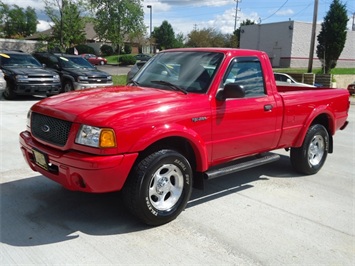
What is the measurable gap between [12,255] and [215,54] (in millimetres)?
3119

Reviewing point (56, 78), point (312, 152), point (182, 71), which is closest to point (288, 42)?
point (56, 78)

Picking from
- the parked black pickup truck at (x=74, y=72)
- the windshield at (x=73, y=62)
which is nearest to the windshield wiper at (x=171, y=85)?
the parked black pickup truck at (x=74, y=72)

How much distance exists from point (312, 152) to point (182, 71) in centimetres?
271

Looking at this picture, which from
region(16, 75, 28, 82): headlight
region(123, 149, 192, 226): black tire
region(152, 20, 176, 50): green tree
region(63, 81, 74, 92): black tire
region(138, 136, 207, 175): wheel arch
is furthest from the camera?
region(152, 20, 176, 50): green tree

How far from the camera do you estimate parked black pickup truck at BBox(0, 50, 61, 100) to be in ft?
42.5

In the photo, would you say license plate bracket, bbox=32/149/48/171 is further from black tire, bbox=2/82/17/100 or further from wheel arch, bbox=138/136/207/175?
black tire, bbox=2/82/17/100

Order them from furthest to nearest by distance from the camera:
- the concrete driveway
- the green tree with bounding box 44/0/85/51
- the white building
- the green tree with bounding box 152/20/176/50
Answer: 1. the green tree with bounding box 152/20/176/50
2. the white building
3. the green tree with bounding box 44/0/85/51
4. the concrete driveway

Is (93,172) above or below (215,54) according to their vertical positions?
below

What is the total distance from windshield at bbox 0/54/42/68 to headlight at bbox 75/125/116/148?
38.9 ft

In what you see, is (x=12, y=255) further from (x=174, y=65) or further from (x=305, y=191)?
(x=305, y=191)

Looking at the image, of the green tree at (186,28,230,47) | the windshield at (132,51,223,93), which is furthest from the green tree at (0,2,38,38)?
the windshield at (132,51,223,93)

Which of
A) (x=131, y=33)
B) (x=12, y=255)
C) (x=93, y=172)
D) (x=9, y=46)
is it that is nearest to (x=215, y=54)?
(x=93, y=172)

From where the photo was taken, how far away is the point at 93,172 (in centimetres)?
342

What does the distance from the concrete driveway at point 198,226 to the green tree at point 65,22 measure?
2423cm
